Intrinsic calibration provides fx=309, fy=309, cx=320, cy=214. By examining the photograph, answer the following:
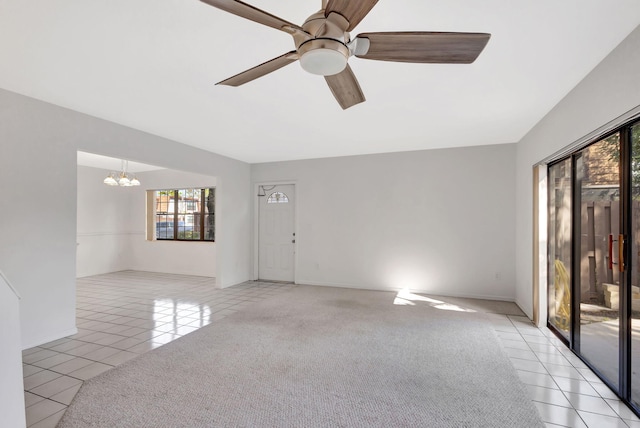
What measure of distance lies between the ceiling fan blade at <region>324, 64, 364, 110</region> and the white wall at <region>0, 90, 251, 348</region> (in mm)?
3138

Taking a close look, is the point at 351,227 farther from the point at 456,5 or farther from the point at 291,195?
the point at 456,5

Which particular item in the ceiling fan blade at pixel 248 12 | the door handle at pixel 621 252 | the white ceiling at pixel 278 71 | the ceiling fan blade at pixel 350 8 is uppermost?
the white ceiling at pixel 278 71

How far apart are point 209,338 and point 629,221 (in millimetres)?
3810

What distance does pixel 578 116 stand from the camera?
8.82 ft

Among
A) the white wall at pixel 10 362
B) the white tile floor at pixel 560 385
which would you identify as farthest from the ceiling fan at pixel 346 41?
the white tile floor at pixel 560 385

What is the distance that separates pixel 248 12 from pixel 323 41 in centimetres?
35

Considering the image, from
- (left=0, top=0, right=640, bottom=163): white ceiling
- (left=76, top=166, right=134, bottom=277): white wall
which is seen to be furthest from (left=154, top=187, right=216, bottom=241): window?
(left=0, top=0, right=640, bottom=163): white ceiling

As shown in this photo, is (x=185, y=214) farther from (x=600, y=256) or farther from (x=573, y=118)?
(x=600, y=256)

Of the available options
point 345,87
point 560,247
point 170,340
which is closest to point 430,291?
point 560,247

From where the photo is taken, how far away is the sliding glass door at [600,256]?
2174 millimetres

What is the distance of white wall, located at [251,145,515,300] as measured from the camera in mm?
4992

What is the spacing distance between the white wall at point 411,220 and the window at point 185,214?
2.15m

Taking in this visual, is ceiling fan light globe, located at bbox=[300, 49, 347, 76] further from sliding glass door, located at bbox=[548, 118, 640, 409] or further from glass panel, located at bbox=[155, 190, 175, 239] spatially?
glass panel, located at bbox=[155, 190, 175, 239]

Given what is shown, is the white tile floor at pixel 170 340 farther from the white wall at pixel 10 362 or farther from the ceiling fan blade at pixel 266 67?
the ceiling fan blade at pixel 266 67
